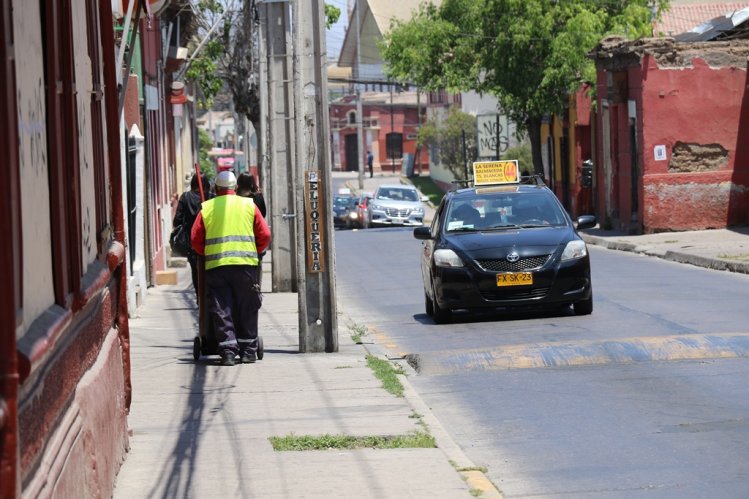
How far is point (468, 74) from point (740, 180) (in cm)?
1484

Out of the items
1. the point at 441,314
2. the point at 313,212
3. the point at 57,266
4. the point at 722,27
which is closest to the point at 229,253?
the point at 313,212

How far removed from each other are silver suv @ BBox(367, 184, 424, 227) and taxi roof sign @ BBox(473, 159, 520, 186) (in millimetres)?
29486

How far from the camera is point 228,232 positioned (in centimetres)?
1239

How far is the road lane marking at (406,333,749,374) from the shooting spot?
1203 centimetres

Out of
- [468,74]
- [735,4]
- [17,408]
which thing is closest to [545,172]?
[468,74]

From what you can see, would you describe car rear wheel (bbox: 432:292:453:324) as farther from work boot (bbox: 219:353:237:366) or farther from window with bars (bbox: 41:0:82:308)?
window with bars (bbox: 41:0:82:308)

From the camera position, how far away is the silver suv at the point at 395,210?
164 feet

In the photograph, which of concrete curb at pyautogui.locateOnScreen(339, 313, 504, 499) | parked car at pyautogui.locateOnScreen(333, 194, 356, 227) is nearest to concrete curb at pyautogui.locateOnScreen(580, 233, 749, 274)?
concrete curb at pyautogui.locateOnScreen(339, 313, 504, 499)

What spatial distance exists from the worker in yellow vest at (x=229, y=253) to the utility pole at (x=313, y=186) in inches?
36.1

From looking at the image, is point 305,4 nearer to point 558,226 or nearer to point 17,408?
point 558,226

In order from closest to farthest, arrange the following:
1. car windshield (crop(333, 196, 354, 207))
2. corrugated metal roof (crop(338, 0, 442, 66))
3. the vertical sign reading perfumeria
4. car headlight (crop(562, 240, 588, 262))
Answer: the vertical sign reading perfumeria < car headlight (crop(562, 240, 588, 262)) < car windshield (crop(333, 196, 354, 207)) < corrugated metal roof (crop(338, 0, 442, 66))

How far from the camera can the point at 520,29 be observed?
139 feet

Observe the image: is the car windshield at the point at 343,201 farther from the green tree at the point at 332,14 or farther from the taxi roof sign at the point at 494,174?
the taxi roof sign at the point at 494,174

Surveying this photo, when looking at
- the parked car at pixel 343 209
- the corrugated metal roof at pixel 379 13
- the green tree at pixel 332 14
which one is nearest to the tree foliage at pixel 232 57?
the green tree at pixel 332 14
